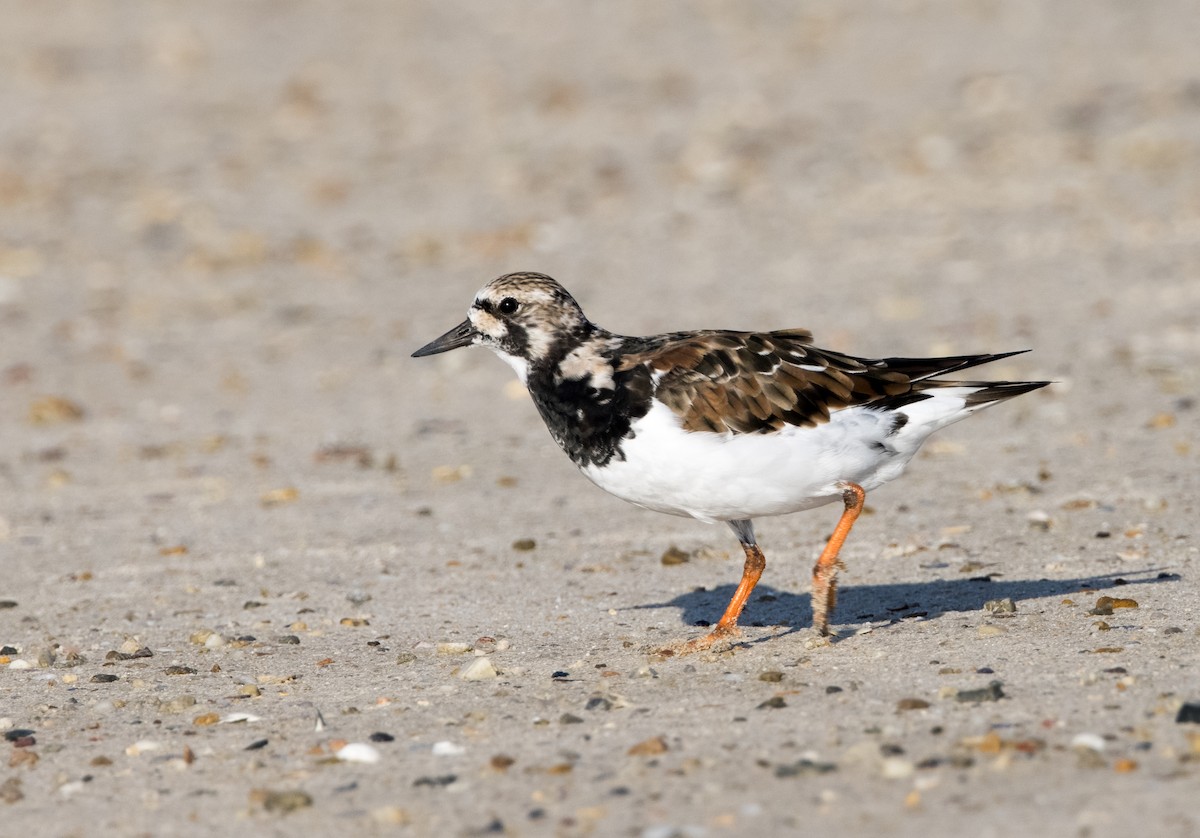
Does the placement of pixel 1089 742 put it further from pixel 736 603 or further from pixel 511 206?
pixel 511 206

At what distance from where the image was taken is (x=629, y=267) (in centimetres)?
1301

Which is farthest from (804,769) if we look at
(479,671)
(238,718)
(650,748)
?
(238,718)

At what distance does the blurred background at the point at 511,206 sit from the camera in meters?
9.80

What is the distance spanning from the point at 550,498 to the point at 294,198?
797 centimetres

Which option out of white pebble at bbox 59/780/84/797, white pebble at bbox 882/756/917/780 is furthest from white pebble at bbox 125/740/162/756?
white pebble at bbox 882/756/917/780

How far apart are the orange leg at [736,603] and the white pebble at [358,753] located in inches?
50.4

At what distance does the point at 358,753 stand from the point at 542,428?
493 centimetres

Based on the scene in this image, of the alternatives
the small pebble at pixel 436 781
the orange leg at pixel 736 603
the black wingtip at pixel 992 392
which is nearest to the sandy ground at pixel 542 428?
the small pebble at pixel 436 781

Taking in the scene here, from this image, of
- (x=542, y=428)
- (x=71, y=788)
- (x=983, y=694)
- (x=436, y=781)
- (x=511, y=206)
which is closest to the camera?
(x=436, y=781)

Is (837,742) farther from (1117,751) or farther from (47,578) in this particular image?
(47,578)

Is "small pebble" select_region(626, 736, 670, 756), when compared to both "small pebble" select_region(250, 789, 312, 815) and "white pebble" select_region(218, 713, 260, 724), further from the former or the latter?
"white pebble" select_region(218, 713, 260, 724)

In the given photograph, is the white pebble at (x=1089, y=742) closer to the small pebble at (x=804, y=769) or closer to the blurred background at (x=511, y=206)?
the small pebble at (x=804, y=769)

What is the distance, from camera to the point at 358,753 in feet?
14.9

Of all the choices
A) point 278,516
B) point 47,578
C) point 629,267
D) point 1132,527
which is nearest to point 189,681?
point 47,578
